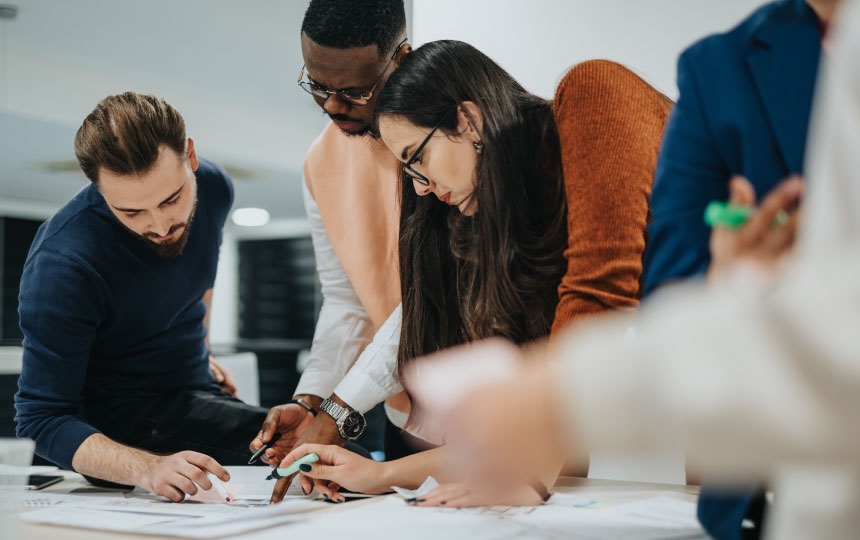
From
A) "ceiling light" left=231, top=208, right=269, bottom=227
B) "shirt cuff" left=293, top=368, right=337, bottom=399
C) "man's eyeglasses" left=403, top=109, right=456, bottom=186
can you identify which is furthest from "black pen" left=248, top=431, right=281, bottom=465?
"ceiling light" left=231, top=208, right=269, bottom=227

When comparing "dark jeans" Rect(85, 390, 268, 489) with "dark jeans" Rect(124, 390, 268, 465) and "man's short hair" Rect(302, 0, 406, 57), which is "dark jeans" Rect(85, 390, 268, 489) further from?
"man's short hair" Rect(302, 0, 406, 57)

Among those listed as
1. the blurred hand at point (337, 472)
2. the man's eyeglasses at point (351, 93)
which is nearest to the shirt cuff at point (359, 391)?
the blurred hand at point (337, 472)

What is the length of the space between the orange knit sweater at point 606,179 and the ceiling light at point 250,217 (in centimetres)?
670

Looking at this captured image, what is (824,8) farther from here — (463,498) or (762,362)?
(463,498)

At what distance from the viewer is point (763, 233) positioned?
1.97 feet

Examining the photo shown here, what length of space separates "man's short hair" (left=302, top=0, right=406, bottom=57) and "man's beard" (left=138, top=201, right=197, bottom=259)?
1.75 feet

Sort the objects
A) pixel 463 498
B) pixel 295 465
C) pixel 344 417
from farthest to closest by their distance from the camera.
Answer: pixel 344 417 < pixel 295 465 < pixel 463 498

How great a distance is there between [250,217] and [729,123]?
7493 mm

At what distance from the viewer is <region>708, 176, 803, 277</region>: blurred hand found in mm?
590

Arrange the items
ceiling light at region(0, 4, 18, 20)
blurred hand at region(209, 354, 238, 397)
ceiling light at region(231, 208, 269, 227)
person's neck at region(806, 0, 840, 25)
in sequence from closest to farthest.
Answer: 1. person's neck at region(806, 0, 840, 25)
2. blurred hand at region(209, 354, 238, 397)
3. ceiling light at region(0, 4, 18, 20)
4. ceiling light at region(231, 208, 269, 227)

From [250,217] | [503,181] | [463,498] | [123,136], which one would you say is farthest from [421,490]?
[250,217]

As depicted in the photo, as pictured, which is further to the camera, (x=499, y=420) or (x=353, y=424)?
(x=353, y=424)

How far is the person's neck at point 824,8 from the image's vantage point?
0.75 m

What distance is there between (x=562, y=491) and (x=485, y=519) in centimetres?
29
